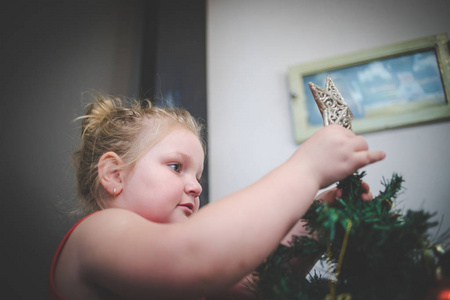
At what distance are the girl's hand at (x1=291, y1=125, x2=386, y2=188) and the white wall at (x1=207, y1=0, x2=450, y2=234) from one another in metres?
0.55

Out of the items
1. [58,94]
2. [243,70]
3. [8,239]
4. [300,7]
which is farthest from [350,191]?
[300,7]

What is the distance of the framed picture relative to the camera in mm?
886

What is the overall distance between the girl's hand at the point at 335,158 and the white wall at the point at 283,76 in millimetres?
550

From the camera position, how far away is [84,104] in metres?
0.86

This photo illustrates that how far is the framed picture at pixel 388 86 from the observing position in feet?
2.91

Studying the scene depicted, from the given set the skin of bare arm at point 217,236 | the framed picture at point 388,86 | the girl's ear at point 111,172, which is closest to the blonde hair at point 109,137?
the girl's ear at point 111,172

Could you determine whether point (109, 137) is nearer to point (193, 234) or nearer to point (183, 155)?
point (183, 155)

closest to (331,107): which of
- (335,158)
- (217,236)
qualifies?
(335,158)

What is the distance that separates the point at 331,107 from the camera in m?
0.46

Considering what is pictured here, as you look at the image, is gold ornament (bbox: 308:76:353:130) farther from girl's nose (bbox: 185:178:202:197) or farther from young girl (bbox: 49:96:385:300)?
girl's nose (bbox: 185:178:202:197)

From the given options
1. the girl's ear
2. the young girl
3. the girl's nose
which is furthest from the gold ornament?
the girl's ear

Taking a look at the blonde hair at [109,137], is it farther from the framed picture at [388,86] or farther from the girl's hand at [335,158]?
the framed picture at [388,86]

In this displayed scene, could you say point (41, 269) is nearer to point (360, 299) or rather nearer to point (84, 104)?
point (84, 104)

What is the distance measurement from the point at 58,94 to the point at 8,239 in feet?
1.28
